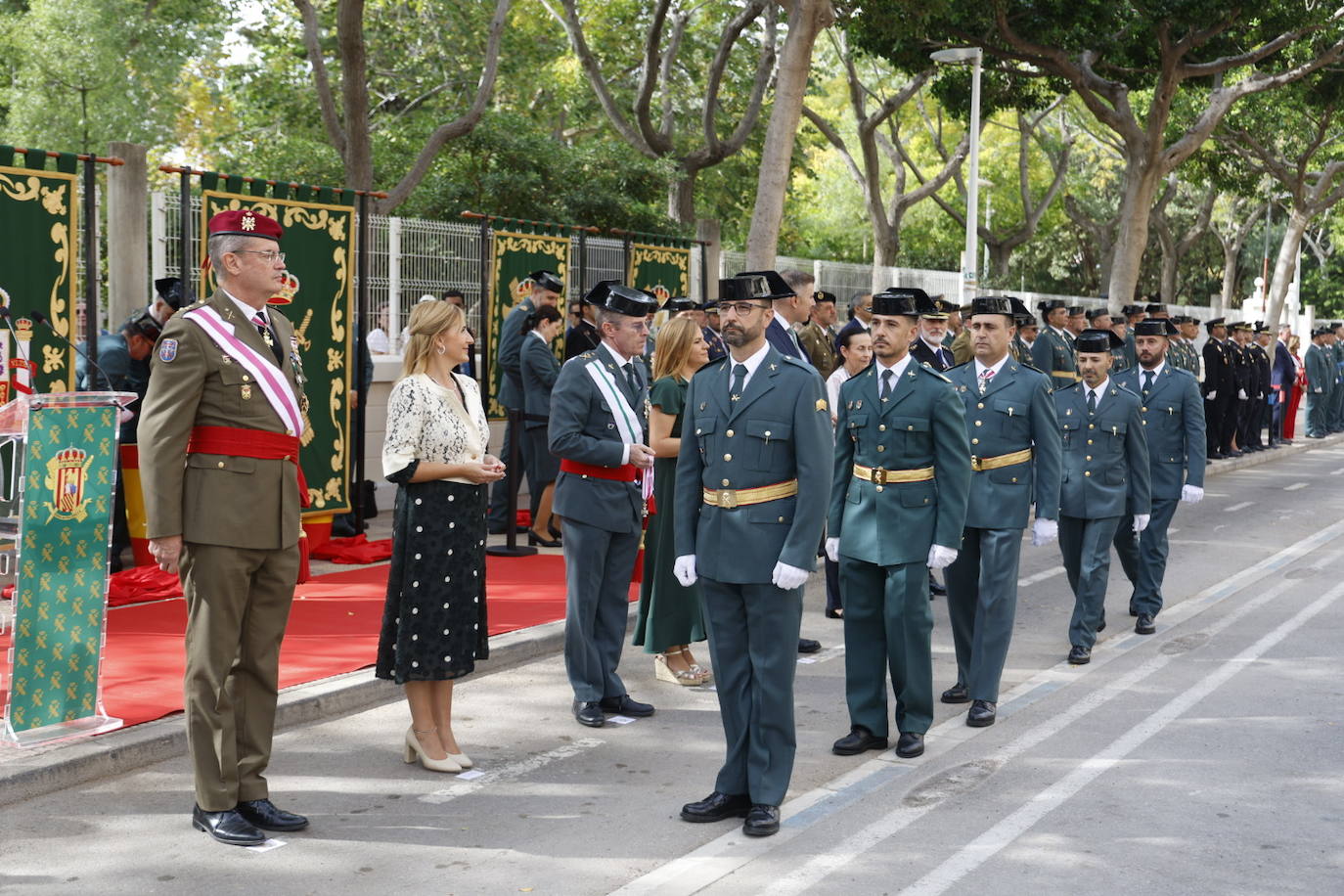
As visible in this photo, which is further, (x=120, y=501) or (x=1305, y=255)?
(x=1305, y=255)

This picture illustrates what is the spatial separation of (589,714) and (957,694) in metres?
1.95

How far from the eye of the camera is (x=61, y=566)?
6.02 metres

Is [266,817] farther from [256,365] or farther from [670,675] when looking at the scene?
[670,675]

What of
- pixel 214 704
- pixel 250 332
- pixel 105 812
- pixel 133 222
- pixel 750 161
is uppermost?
pixel 750 161

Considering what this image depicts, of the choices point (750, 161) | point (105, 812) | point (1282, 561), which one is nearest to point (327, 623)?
point (105, 812)

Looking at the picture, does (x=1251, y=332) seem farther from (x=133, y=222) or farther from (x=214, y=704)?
(x=214, y=704)

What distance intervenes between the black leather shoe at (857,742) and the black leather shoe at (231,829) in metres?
2.53

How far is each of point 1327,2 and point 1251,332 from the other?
209 inches

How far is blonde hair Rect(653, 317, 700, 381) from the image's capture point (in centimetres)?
739

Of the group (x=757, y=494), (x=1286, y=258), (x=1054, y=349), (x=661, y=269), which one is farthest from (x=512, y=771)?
(x=1286, y=258)

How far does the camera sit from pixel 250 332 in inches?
205

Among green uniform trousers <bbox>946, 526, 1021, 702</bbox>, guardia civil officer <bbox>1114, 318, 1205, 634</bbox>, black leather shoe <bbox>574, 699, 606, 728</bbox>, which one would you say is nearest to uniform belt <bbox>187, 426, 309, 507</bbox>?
black leather shoe <bbox>574, 699, 606, 728</bbox>

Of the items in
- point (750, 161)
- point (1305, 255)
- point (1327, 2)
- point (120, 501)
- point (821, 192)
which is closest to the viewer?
point (120, 501)

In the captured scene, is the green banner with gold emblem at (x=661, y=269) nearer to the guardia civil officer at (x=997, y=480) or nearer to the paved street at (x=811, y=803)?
the paved street at (x=811, y=803)
